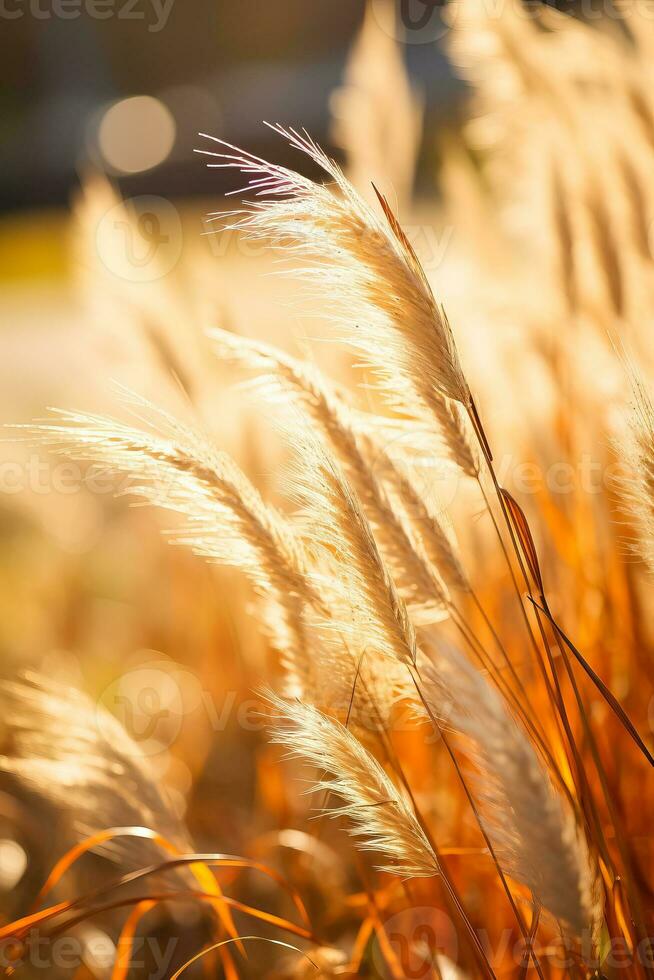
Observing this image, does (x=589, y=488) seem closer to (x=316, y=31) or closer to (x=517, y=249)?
(x=517, y=249)

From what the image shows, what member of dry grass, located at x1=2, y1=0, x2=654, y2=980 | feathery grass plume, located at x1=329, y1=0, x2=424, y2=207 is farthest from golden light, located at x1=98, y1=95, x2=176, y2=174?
dry grass, located at x1=2, y1=0, x2=654, y2=980

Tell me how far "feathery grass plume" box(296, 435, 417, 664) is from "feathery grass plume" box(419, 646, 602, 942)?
7 centimetres

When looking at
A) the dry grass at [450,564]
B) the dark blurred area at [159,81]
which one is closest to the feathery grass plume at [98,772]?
the dry grass at [450,564]

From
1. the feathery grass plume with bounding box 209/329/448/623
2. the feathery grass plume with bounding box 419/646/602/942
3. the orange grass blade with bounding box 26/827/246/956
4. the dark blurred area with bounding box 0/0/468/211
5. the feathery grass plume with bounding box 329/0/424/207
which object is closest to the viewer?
the feathery grass plume with bounding box 419/646/602/942

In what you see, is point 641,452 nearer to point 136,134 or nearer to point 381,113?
point 381,113

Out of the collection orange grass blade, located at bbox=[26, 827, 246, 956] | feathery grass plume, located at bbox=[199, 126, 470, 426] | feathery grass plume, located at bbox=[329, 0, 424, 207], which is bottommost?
orange grass blade, located at bbox=[26, 827, 246, 956]

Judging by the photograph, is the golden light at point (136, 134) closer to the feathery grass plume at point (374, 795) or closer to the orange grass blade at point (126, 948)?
the orange grass blade at point (126, 948)

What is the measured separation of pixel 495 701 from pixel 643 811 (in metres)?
0.55

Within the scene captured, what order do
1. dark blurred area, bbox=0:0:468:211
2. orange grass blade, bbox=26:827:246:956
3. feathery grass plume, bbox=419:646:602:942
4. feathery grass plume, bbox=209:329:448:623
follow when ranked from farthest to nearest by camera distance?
dark blurred area, bbox=0:0:468:211
orange grass blade, bbox=26:827:246:956
feathery grass plume, bbox=209:329:448:623
feathery grass plume, bbox=419:646:602:942

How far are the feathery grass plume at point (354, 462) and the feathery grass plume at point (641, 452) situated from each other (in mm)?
172

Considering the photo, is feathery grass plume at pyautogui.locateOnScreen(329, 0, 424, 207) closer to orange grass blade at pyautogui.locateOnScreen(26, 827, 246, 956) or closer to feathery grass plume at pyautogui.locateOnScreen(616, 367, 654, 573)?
feathery grass plume at pyautogui.locateOnScreen(616, 367, 654, 573)

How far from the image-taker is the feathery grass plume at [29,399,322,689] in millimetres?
607

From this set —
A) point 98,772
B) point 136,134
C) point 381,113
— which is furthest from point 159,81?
point 98,772

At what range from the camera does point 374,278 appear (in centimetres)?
60
